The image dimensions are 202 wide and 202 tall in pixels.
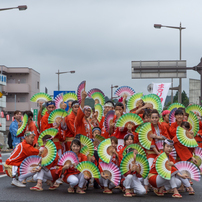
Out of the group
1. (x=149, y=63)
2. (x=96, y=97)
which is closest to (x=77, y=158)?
(x=96, y=97)

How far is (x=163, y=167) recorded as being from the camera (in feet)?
23.0

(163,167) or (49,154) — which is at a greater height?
(49,154)

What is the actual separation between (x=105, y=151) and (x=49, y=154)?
1051 mm

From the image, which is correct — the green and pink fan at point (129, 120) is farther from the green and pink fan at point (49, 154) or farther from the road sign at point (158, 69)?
the road sign at point (158, 69)

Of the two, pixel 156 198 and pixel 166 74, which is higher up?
pixel 166 74

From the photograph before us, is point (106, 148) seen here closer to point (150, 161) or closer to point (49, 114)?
point (150, 161)

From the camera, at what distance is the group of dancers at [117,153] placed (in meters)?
7.16

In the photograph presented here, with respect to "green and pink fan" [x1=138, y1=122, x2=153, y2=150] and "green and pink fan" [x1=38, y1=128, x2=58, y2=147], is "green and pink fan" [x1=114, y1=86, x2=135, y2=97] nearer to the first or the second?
"green and pink fan" [x1=138, y1=122, x2=153, y2=150]

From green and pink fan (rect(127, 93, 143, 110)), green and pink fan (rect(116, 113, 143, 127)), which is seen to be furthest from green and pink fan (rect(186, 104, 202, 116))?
green and pink fan (rect(116, 113, 143, 127))

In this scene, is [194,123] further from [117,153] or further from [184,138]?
[117,153]

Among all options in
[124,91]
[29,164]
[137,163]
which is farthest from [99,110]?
[137,163]

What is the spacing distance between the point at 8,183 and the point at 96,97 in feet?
Answer: 10.5

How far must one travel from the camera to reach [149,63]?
19047 millimetres

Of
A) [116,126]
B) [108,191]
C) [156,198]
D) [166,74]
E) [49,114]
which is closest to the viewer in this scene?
[156,198]
